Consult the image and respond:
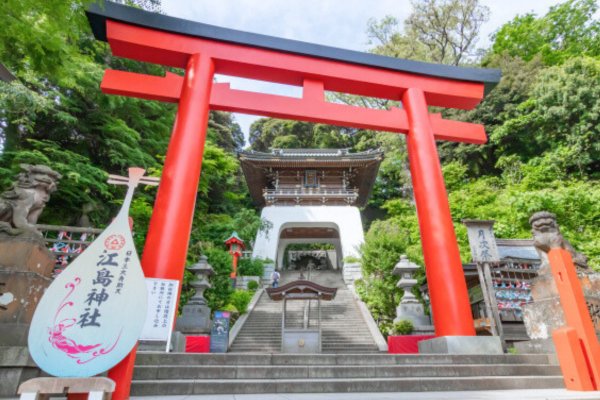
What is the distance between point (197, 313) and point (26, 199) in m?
5.67

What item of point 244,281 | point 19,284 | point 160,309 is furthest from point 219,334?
point 244,281

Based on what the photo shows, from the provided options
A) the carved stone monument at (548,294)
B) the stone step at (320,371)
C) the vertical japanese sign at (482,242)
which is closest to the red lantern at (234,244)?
the vertical japanese sign at (482,242)

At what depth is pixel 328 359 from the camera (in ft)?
11.8

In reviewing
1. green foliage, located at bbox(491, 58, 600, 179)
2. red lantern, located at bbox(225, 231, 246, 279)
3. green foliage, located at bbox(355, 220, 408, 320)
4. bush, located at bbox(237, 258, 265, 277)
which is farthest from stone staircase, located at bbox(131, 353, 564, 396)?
green foliage, located at bbox(491, 58, 600, 179)

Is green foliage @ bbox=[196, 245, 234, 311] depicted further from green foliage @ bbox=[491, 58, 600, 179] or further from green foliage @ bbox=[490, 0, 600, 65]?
green foliage @ bbox=[490, 0, 600, 65]

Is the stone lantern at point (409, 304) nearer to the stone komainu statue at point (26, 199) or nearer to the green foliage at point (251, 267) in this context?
the green foliage at point (251, 267)

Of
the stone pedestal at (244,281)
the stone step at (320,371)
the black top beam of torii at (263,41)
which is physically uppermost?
the black top beam of torii at (263,41)

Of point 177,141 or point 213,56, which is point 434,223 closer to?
point 177,141

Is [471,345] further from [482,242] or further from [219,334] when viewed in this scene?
[219,334]

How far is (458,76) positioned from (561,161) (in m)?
10.2

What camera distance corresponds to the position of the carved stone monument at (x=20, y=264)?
2.60m

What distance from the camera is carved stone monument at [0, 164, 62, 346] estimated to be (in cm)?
260

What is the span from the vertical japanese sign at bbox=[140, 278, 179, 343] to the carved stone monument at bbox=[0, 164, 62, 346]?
37.1 inches

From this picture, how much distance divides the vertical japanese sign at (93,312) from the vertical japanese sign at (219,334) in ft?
16.9
